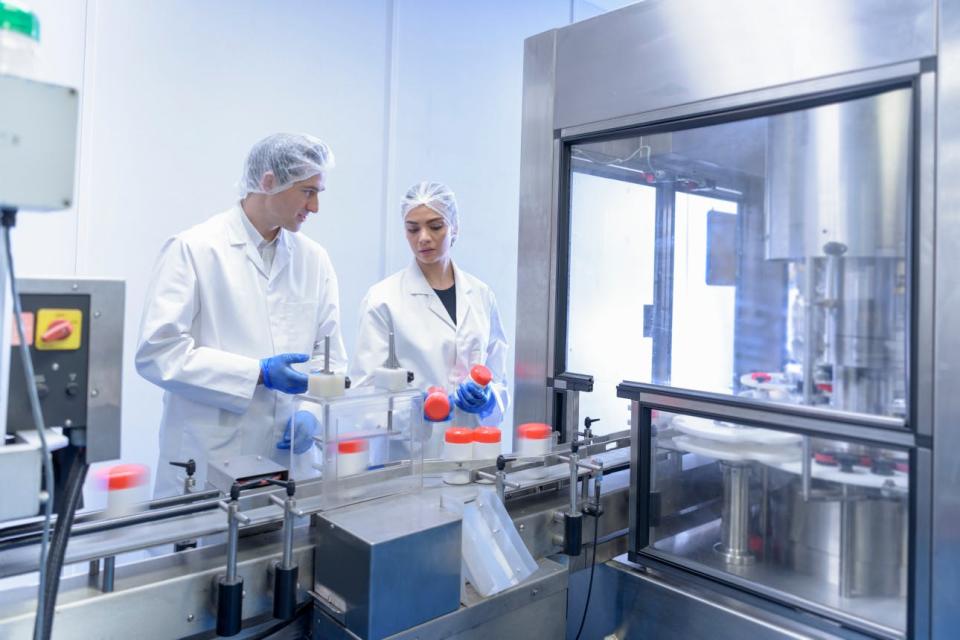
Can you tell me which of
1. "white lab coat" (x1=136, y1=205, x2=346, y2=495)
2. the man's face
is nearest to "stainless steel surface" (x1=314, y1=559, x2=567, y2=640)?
"white lab coat" (x1=136, y1=205, x2=346, y2=495)

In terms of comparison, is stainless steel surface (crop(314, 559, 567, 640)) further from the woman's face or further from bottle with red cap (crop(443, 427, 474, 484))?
the woman's face

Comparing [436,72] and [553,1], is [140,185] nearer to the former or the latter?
[436,72]

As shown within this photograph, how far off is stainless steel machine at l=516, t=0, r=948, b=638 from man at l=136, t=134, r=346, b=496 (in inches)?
27.8

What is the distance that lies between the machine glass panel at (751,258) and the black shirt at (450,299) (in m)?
0.50

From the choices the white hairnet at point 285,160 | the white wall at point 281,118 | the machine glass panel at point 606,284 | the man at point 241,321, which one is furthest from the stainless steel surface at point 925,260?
the white wall at point 281,118

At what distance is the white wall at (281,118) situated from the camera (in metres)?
1.78

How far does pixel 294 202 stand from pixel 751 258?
1071 mm

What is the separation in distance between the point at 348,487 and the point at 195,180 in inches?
54.7

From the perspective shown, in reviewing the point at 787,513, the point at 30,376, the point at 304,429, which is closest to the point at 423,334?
the point at 304,429

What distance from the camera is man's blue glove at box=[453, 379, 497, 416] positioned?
59.4 inches

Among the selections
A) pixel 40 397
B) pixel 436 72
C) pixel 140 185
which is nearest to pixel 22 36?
pixel 40 397

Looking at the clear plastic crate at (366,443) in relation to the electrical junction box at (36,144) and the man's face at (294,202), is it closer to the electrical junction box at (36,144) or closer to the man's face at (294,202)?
the electrical junction box at (36,144)

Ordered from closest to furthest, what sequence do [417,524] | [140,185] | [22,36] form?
[22,36] → [417,524] → [140,185]

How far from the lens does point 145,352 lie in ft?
4.75
